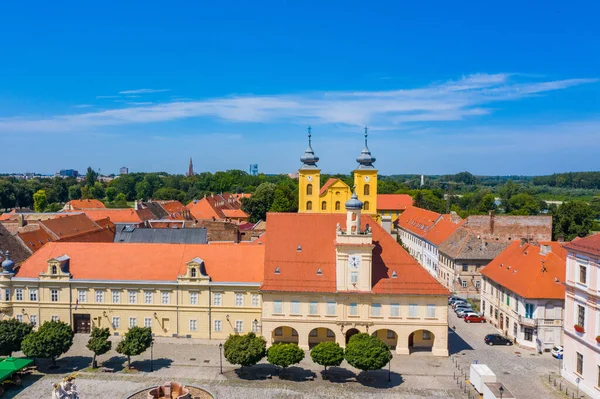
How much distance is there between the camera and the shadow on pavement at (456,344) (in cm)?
4022

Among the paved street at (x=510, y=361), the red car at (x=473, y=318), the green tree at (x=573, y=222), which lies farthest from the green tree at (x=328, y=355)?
the green tree at (x=573, y=222)

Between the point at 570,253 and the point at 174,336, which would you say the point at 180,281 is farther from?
the point at 570,253

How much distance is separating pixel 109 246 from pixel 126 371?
13.5 meters

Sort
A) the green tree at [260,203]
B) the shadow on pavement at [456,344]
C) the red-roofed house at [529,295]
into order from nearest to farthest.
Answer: the shadow on pavement at [456,344], the red-roofed house at [529,295], the green tree at [260,203]

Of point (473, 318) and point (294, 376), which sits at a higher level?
point (473, 318)

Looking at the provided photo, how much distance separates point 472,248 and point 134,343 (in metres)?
41.9

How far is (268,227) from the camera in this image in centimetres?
4259

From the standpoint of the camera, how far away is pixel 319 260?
40.6 metres

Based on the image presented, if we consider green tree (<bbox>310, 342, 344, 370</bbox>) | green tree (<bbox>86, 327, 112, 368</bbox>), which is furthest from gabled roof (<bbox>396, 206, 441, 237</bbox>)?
green tree (<bbox>86, 327, 112, 368</bbox>)

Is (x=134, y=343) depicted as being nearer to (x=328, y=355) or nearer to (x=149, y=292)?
(x=149, y=292)

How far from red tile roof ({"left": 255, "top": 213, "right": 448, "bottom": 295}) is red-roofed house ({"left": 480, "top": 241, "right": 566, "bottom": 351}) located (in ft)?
28.3

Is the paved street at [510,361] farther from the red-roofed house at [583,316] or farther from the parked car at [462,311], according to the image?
the parked car at [462,311]

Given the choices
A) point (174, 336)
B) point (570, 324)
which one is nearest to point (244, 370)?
point (174, 336)

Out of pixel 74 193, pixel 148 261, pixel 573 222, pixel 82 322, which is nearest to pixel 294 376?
pixel 148 261
